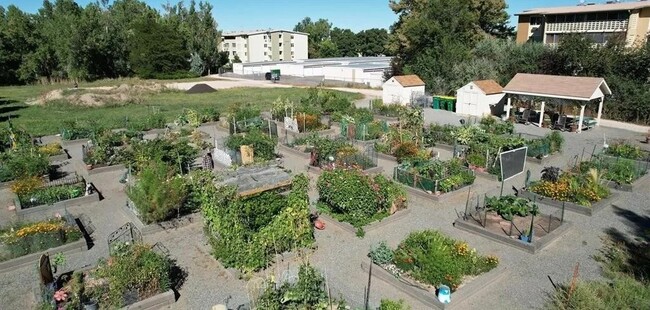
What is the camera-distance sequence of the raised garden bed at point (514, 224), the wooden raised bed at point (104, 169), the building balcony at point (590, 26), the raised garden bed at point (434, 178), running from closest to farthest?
1. the raised garden bed at point (514, 224)
2. the raised garden bed at point (434, 178)
3. the wooden raised bed at point (104, 169)
4. the building balcony at point (590, 26)

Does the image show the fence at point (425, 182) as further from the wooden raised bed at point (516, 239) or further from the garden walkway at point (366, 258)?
the wooden raised bed at point (516, 239)

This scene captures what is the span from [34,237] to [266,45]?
9260 centimetres

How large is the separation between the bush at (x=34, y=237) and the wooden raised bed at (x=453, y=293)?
822 centimetres

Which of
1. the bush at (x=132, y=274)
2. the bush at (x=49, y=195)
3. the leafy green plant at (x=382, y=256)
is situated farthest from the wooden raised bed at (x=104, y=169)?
the leafy green plant at (x=382, y=256)

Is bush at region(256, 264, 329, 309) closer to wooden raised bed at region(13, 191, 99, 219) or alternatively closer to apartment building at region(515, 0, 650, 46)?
wooden raised bed at region(13, 191, 99, 219)

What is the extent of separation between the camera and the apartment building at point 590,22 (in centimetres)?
3991

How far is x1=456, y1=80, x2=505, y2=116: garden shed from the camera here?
3080 cm

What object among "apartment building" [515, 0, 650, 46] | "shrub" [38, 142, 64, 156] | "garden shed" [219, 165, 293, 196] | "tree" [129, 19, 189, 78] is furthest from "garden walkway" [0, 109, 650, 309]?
"tree" [129, 19, 189, 78]

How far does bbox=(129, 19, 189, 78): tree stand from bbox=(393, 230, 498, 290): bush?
64724 mm

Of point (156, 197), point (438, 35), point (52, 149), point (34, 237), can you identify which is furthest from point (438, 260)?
point (438, 35)

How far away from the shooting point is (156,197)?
41.4ft

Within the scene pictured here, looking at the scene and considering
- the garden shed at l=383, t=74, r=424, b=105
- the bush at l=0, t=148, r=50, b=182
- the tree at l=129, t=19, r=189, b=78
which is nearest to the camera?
the bush at l=0, t=148, r=50, b=182

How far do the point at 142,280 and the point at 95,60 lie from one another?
217 feet

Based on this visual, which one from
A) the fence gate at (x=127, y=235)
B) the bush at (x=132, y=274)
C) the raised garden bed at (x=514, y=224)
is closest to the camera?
the bush at (x=132, y=274)
